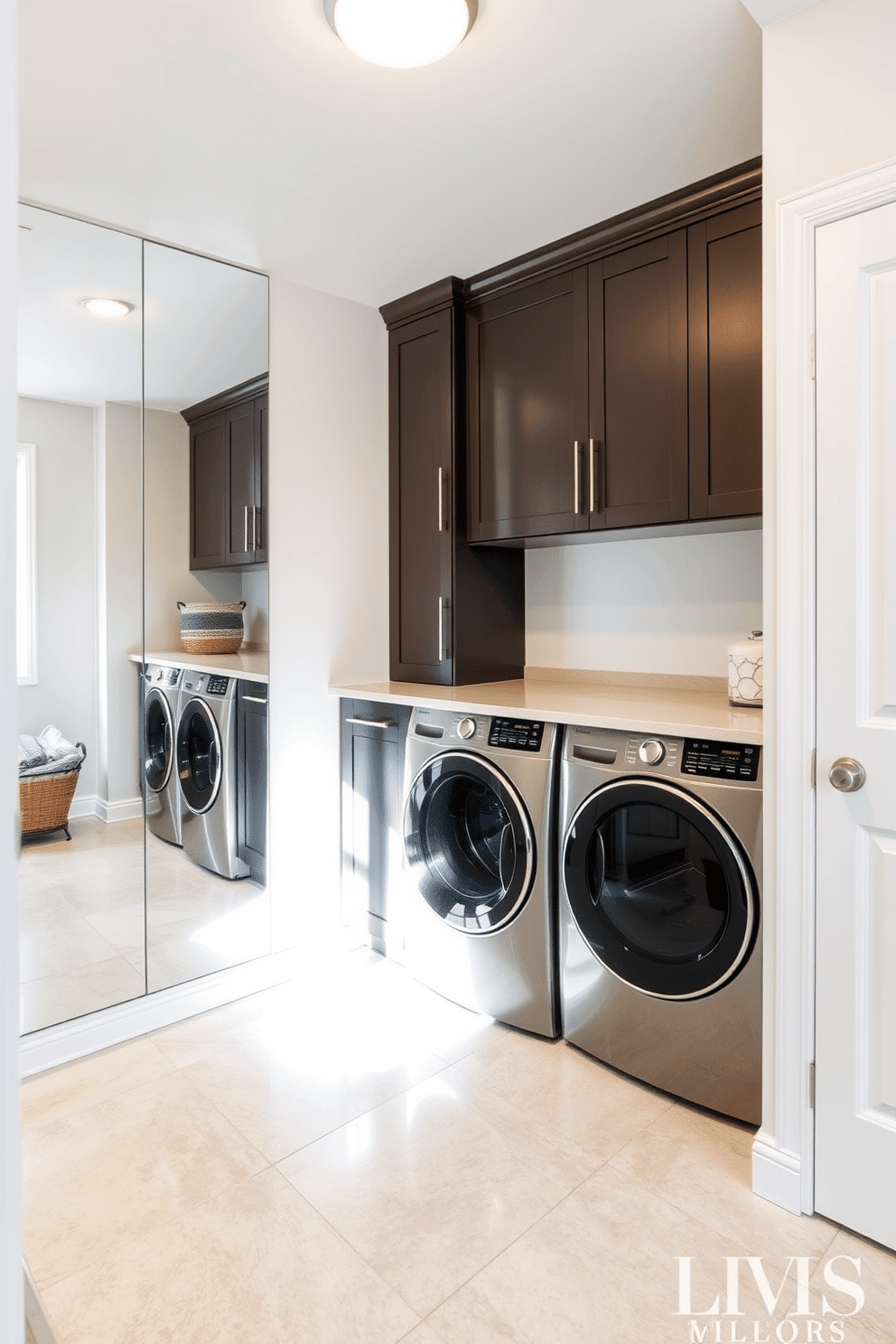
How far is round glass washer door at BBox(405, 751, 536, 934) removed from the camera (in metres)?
2.29

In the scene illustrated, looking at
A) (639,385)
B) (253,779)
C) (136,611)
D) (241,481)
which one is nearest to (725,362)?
(639,385)

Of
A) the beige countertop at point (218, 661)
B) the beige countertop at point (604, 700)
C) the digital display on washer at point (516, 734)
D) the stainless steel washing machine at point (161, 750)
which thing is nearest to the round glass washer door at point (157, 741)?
the stainless steel washing machine at point (161, 750)

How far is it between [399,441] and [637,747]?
1656 mm

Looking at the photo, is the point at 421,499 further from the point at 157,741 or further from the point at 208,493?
the point at 157,741

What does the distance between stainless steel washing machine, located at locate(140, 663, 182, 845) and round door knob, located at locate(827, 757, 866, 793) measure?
1.89 m

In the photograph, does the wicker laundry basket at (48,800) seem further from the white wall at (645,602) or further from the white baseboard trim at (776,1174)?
the white baseboard trim at (776,1174)

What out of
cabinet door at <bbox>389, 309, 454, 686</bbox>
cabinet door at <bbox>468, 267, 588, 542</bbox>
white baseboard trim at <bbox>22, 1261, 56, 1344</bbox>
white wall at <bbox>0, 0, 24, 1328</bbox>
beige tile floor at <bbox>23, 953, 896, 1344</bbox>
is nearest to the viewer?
white wall at <bbox>0, 0, 24, 1328</bbox>

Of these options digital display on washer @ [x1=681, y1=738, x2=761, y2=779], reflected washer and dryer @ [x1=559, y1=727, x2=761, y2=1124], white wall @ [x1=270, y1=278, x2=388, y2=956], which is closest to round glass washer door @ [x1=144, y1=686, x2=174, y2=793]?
white wall @ [x1=270, y1=278, x2=388, y2=956]

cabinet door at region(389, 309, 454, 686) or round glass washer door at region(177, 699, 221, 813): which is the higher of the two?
cabinet door at region(389, 309, 454, 686)

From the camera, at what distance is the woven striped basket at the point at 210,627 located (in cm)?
249

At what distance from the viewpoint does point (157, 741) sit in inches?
95.9

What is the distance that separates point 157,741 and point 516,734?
3.68 ft

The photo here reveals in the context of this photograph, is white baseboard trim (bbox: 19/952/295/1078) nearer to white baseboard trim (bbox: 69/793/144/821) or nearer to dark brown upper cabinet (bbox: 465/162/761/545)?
white baseboard trim (bbox: 69/793/144/821)

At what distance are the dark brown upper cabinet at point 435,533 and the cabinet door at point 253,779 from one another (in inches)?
24.7
